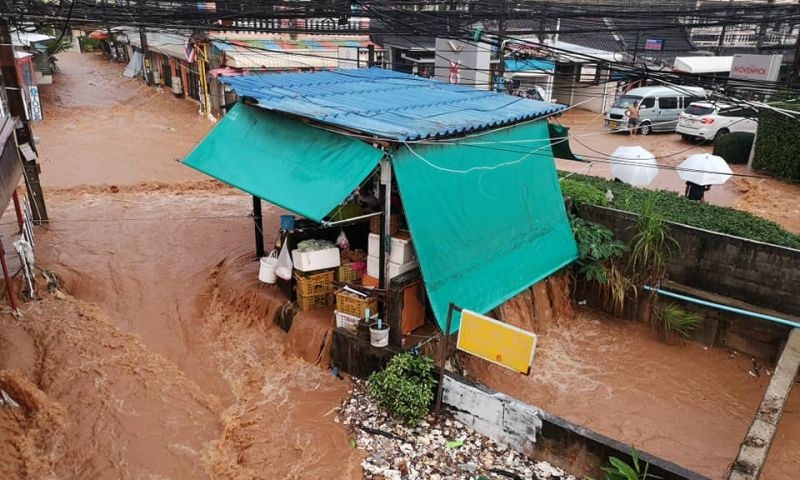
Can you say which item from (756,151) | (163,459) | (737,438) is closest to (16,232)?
(163,459)

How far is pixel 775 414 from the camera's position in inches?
281

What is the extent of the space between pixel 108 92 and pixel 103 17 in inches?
742

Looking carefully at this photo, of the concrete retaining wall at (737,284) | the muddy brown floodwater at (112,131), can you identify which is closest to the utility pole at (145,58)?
the muddy brown floodwater at (112,131)

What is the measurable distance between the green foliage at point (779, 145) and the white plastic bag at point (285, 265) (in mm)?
15063

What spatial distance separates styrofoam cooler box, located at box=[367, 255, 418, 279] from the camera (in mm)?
8117

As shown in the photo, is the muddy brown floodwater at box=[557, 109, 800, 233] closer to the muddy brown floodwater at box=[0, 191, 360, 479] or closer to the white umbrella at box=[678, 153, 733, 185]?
the white umbrella at box=[678, 153, 733, 185]

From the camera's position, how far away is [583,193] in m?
12.0

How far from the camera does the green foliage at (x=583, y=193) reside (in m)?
11.8

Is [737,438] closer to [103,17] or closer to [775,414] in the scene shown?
[775,414]

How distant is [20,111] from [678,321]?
1382cm

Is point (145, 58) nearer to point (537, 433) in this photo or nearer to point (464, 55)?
point (464, 55)

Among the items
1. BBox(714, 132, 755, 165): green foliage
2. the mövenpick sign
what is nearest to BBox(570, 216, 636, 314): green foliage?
BBox(714, 132, 755, 165): green foliage

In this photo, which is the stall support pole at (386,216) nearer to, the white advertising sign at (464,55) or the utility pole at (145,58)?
the white advertising sign at (464,55)

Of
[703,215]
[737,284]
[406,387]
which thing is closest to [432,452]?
[406,387]
